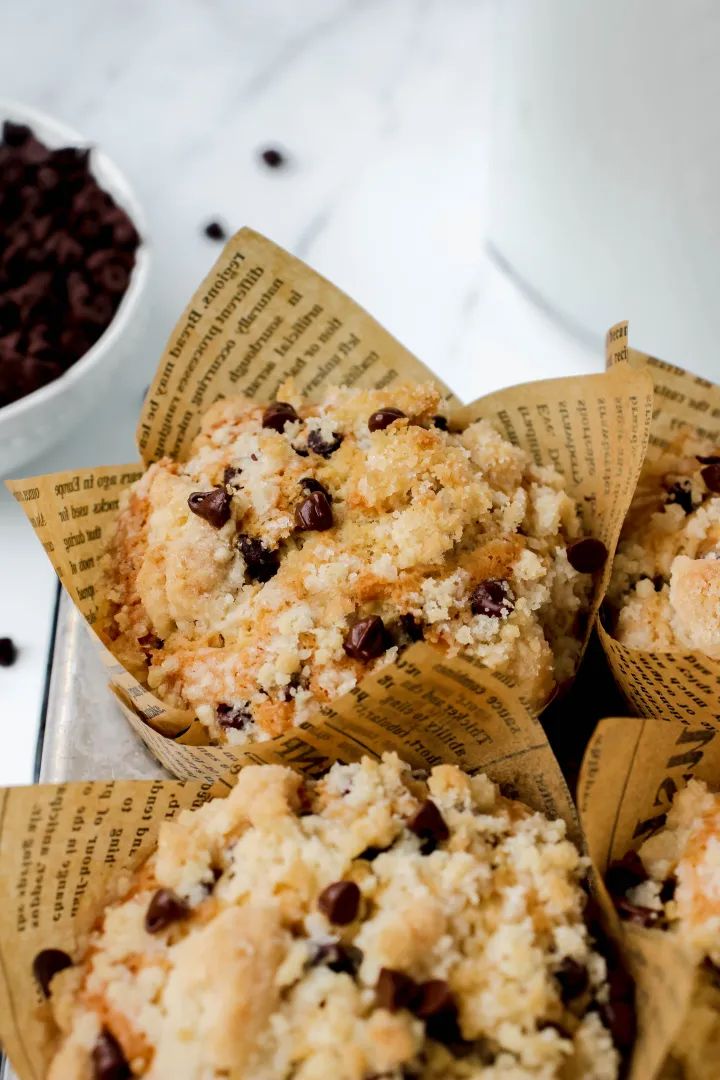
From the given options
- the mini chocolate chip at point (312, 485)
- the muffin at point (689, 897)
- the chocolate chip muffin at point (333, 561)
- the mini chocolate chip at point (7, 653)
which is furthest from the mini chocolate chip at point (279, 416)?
the mini chocolate chip at point (7, 653)

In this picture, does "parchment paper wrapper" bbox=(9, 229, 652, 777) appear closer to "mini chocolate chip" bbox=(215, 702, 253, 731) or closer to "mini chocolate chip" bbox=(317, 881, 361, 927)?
"mini chocolate chip" bbox=(215, 702, 253, 731)

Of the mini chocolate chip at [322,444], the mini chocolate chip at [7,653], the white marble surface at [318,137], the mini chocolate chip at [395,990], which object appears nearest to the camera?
the mini chocolate chip at [395,990]

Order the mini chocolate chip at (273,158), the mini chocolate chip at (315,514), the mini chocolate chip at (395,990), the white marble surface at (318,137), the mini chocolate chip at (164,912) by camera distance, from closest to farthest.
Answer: the mini chocolate chip at (395,990), the mini chocolate chip at (164,912), the mini chocolate chip at (315,514), the white marble surface at (318,137), the mini chocolate chip at (273,158)

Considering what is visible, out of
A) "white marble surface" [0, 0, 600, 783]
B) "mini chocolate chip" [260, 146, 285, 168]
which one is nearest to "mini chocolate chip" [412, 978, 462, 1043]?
"white marble surface" [0, 0, 600, 783]

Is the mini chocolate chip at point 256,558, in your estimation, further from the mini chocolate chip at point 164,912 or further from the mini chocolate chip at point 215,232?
the mini chocolate chip at point 215,232

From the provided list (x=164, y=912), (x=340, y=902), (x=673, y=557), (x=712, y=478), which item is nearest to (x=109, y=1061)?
(x=164, y=912)

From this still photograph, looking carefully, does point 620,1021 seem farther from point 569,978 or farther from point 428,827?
point 428,827
